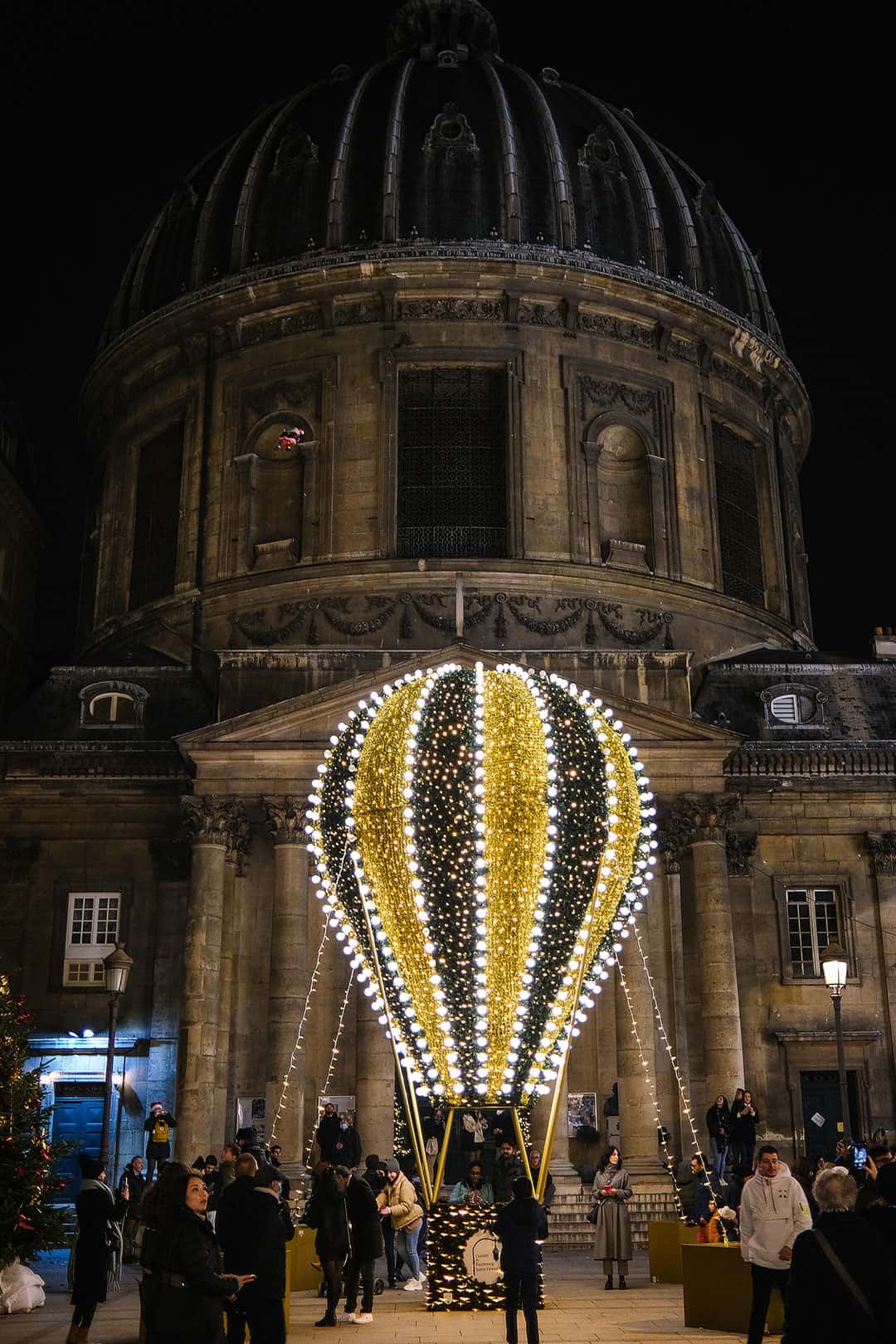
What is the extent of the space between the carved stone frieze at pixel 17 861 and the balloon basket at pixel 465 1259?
21.9 metres

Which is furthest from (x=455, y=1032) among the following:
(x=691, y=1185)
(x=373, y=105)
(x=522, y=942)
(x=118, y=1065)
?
(x=373, y=105)

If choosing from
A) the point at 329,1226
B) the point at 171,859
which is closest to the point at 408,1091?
the point at 329,1226

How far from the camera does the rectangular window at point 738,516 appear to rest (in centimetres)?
4672

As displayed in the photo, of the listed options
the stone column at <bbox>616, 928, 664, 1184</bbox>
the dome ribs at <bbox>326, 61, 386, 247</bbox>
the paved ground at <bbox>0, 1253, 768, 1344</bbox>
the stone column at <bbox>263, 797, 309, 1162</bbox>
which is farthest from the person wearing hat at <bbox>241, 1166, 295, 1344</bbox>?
the dome ribs at <bbox>326, 61, 386, 247</bbox>

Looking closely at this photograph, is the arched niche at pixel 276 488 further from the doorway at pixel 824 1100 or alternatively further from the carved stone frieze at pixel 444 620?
the doorway at pixel 824 1100

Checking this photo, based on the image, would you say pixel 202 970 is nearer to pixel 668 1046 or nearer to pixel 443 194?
pixel 668 1046

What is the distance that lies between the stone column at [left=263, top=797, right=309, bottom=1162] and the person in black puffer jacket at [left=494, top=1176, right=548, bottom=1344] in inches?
704

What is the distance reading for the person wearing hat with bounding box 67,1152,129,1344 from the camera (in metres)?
15.1

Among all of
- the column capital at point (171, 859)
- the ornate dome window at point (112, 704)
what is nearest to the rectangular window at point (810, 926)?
the column capital at point (171, 859)

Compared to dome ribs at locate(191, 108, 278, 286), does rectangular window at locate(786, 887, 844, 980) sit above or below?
below

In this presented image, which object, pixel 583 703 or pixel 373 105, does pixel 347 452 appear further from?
pixel 583 703

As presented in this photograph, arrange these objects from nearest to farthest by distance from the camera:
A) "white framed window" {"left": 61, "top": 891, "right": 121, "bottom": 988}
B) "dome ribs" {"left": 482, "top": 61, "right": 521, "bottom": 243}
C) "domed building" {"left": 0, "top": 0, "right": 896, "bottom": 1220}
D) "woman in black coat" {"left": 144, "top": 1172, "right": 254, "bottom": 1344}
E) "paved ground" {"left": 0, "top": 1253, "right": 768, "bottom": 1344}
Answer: "woman in black coat" {"left": 144, "top": 1172, "right": 254, "bottom": 1344}, "paved ground" {"left": 0, "top": 1253, "right": 768, "bottom": 1344}, "domed building" {"left": 0, "top": 0, "right": 896, "bottom": 1220}, "white framed window" {"left": 61, "top": 891, "right": 121, "bottom": 988}, "dome ribs" {"left": 482, "top": 61, "right": 521, "bottom": 243}

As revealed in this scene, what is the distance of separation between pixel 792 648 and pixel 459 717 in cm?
2944

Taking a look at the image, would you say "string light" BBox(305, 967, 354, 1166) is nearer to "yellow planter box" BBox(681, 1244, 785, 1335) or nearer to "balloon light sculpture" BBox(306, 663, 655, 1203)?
"balloon light sculpture" BBox(306, 663, 655, 1203)
